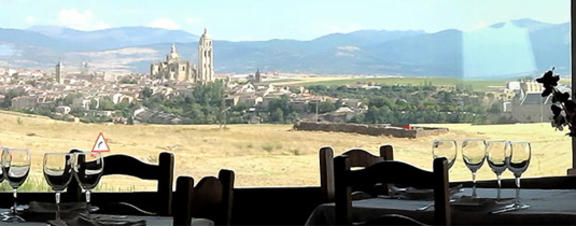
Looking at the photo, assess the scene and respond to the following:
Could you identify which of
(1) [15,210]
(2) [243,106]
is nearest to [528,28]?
(2) [243,106]

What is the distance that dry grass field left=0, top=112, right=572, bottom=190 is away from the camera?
15.7ft

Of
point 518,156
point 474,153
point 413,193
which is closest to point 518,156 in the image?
point 518,156

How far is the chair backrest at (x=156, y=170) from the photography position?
3293mm

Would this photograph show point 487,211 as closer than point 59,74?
Result: Yes

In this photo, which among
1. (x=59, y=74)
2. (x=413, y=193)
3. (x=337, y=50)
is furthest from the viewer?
(x=337, y=50)

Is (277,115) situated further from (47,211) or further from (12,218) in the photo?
(12,218)

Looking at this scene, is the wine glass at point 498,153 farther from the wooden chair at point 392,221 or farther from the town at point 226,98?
the town at point 226,98

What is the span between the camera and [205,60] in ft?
16.1

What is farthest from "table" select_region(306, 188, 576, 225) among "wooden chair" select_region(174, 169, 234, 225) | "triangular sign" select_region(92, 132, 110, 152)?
"triangular sign" select_region(92, 132, 110, 152)

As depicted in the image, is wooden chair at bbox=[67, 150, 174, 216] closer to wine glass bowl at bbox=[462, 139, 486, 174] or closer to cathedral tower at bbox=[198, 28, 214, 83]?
wine glass bowl at bbox=[462, 139, 486, 174]

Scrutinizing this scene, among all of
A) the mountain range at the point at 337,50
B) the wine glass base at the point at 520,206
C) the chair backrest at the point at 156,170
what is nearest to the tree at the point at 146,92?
the mountain range at the point at 337,50

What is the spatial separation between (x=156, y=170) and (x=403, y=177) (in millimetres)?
1105

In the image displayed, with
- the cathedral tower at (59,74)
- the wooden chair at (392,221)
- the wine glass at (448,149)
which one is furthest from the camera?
the cathedral tower at (59,74)

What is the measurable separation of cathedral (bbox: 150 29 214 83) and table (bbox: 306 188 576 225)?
1.82 meters
